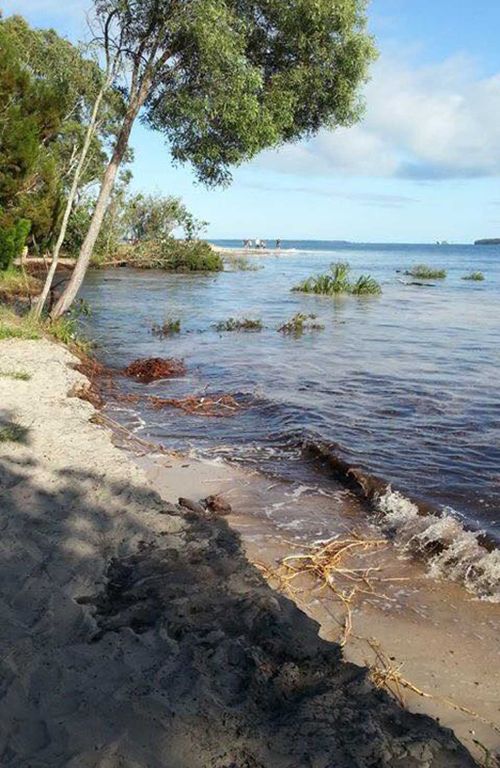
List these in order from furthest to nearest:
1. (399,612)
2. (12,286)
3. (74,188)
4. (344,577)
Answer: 1. (12,286)
2. (74,188)
3. (344,577)
4. (399,612)

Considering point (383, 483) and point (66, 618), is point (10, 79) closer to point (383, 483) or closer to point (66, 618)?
point (383, 483)

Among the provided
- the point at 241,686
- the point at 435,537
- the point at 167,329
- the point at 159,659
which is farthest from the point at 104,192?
the point at 241,686

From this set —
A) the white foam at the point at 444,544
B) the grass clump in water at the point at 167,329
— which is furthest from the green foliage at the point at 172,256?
the white foam at the point at 444,544

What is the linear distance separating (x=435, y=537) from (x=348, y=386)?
239 inches

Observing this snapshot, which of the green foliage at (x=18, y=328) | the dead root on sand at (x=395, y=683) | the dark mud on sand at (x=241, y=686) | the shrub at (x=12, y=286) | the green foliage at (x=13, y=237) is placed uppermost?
the green foliage at (x=13, y=237)

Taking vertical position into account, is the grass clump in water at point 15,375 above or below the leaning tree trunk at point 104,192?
below

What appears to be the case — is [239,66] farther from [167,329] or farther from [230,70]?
[167,329]

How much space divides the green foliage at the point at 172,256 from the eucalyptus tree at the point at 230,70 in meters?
26.5

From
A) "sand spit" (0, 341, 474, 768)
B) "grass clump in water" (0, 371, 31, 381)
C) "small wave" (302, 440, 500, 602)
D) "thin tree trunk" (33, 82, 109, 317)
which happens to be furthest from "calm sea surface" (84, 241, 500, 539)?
"sand spit" (0, 341, 474, 768)

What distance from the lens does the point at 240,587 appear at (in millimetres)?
3893

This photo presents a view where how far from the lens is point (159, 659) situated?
304 cm

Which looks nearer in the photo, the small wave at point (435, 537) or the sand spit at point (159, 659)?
the sand spit at point (159, 659)

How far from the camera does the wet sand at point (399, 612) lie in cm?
328

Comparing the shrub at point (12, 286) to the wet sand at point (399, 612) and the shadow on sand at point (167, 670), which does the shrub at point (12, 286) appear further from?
the shadow on sand at point (167, 670)
